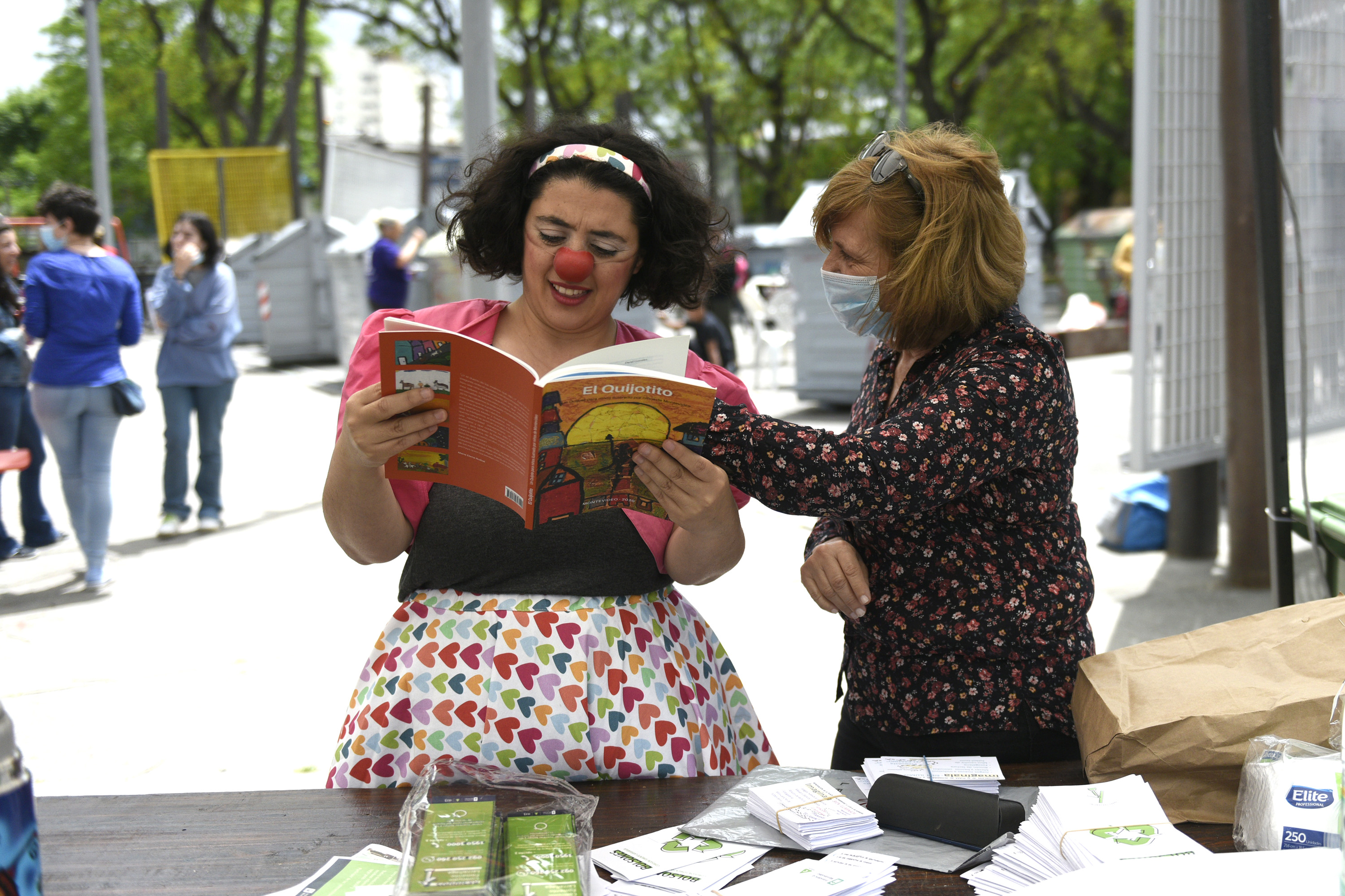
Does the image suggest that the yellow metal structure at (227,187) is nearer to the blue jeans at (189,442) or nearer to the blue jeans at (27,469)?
the blue jeans at (27,469)

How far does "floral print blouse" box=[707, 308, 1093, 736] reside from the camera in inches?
62.3

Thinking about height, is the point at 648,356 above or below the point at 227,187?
below

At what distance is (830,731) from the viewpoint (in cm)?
399

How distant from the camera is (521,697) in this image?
5.98 feet

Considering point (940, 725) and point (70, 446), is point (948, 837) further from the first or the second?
point (70, 446)

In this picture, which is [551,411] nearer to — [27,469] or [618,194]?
[618,194]

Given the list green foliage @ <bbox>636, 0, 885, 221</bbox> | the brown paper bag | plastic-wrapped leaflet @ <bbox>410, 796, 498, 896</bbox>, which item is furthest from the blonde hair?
green foliage @ <bbox>636, 0, 885, 221</bbox>

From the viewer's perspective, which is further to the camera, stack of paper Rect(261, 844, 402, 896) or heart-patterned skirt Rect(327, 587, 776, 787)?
heart-patterned skirt Rect(327, 587, 776, 787)

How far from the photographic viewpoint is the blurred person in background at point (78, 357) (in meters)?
5.98

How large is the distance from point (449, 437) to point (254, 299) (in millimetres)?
19671

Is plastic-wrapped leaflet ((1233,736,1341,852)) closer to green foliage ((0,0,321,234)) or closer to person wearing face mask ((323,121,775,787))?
person wearing face mask ((323,121,775,787))

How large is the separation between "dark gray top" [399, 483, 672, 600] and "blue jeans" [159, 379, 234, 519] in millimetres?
5813

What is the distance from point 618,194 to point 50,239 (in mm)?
5330

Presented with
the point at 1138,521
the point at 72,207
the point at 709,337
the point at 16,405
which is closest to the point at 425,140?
the point at 709,337
